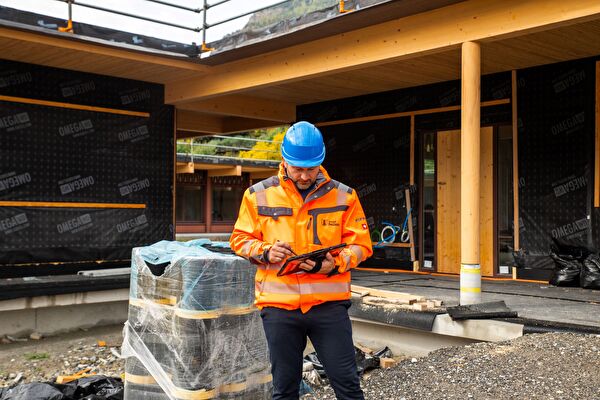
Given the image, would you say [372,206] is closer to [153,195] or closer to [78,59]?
[153,195]

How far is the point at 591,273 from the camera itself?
770cm

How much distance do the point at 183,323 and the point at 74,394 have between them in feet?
4.45

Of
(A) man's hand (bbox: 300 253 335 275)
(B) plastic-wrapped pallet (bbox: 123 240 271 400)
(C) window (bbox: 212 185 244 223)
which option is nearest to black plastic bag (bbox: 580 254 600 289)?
(B) plastic-wrapped pallet (bbox: 123 240 271 400)

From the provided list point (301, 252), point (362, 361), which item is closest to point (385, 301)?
point (362, 361)

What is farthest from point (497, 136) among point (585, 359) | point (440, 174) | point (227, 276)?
point (227, 276)

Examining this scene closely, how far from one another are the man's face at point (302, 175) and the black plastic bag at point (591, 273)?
5733 mm

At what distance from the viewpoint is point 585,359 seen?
456 centimetres

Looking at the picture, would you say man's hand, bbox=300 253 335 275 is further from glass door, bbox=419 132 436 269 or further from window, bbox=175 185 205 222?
window, bbox=175 185 205 222

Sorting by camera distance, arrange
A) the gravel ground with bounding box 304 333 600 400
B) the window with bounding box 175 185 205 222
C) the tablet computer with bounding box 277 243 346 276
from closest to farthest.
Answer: the tablet computer with bounding box 277 243 346 276 < the gravel ground with bounding box 304 333 600 400 < the window with bounding box 175 185 205 222

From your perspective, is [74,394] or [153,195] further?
[153,195]

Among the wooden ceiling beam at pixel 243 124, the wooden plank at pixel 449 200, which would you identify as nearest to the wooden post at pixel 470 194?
the wooden plank at pixel 449 200

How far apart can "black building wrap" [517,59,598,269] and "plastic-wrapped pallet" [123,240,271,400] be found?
18.3 ft

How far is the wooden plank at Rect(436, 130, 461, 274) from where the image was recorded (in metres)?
10.1

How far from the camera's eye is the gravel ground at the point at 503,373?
14.0 feet
